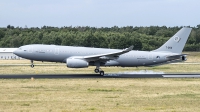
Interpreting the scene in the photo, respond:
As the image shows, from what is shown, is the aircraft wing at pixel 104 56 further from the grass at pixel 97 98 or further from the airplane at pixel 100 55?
the grass at pixel 97 98

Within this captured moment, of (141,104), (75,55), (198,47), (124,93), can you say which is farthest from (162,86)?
(198,47)

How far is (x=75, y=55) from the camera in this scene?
4962cm

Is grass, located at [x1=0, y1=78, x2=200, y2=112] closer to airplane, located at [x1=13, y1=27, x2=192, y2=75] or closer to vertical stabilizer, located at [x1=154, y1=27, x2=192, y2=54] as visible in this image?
airplane, located at [x1=13, y1=27, x2=192, y2=75]

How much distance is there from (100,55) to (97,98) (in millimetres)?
20670

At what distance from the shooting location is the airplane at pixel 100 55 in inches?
1926

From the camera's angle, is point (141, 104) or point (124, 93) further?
point (124, 93)

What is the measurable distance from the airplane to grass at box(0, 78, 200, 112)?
11.5 meters

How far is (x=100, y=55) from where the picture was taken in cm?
4878

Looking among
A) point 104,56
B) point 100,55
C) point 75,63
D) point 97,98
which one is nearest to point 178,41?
point 104,56

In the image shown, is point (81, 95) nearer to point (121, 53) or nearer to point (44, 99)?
point (44, 99)

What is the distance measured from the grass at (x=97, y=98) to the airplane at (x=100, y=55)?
37.7 feet

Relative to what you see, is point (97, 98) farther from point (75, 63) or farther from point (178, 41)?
point (178, 41)

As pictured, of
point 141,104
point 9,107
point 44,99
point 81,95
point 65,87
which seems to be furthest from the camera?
point 65,87

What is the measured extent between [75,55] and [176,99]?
23154mm
